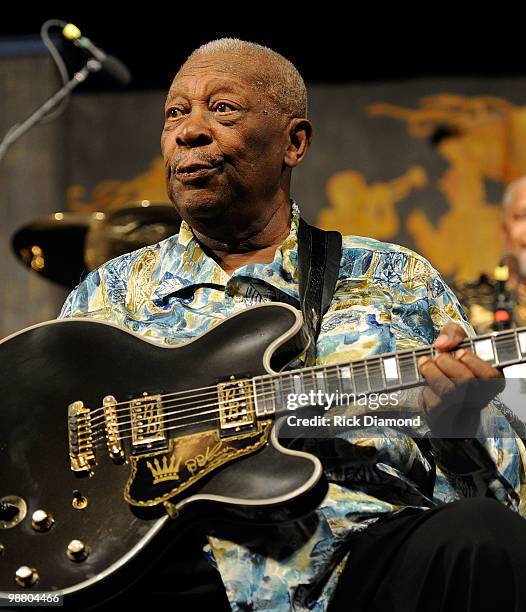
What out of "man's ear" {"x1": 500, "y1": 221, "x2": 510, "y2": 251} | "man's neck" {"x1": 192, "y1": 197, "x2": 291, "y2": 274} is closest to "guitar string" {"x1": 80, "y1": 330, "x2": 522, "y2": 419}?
"man's neck" {"x1": 192, "y1": 197, "x2": 291, "y2": 274}

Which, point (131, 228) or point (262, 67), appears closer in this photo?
point (262, 67)

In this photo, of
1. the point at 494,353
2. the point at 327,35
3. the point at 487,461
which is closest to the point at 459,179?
the point at 327,35

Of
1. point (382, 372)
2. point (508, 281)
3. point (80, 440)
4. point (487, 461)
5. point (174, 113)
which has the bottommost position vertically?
point (508, 281)

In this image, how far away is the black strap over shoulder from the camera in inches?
80.8

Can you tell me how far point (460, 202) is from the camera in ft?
14.7

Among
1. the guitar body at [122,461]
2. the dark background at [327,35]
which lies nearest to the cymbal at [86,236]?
the dark background at [327,35]

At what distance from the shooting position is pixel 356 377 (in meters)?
1.79

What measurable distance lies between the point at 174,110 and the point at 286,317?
721mm

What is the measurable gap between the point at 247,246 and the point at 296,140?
303 millimetres

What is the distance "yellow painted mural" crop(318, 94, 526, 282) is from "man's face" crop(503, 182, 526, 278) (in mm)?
338

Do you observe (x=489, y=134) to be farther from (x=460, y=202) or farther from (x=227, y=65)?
(x=227, y=65)

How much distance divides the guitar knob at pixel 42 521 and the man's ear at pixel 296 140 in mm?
1045

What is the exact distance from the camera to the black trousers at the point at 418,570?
1571mm

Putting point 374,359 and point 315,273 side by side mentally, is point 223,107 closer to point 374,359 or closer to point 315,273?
point 315,273
